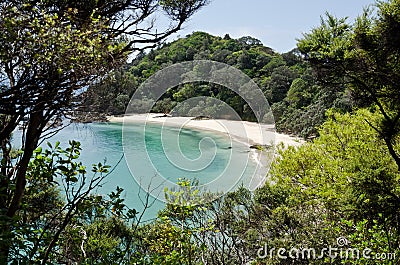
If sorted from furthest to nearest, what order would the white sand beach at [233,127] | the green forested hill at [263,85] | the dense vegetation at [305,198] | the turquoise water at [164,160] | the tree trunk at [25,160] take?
1. the white sand beach at [233,127]
2. the green forested hill at [263,85]
3. the turquoise water at [164,160]
4. the dense vegetation at [305,198]
5. the tree trunk at [25,160]

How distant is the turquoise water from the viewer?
13.3 meters

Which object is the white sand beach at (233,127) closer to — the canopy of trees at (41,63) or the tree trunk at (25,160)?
the tree trunk at (25,160)

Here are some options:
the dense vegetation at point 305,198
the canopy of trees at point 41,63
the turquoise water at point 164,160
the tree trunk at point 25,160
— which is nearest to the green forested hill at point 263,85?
the turquoise water at point 164,160

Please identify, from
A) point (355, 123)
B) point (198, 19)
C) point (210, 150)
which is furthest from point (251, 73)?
point (198, 19)

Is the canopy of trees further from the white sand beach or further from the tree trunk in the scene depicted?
the white sand beach

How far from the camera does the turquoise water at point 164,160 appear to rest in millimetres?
13337

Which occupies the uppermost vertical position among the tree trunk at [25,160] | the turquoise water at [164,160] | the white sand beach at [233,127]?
the white sand beach at [233,127]

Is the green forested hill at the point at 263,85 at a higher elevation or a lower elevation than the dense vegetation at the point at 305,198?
higher

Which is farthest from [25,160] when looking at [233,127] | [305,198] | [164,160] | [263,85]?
[263,85]

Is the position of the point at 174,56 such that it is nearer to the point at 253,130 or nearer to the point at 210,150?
the point at 253,130

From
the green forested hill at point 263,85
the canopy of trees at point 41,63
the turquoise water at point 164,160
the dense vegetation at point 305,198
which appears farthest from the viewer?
the green forested hill at point 263,85

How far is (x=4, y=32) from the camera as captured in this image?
46.4 inches

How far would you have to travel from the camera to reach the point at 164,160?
19.9 metres

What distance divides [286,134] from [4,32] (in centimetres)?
2605
